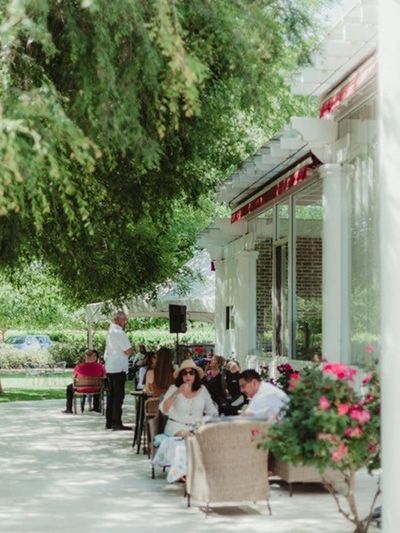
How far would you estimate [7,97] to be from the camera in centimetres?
652

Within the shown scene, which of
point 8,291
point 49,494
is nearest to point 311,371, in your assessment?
point 49,494

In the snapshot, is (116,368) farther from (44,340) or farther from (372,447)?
(44,340)

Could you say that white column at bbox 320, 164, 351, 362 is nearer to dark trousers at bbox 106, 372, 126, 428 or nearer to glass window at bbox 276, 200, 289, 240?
glass window at bbox 276, 200, 289, 240

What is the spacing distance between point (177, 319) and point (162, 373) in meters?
9.56

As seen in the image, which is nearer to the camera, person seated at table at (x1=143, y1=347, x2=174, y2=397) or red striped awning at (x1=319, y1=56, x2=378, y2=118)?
red striped awning at (x1=319, y1=56, x2=378, y2=118)

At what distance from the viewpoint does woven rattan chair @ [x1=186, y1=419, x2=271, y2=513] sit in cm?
834

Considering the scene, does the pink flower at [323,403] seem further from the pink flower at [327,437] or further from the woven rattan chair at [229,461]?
the woven rattan chair at [229,461]

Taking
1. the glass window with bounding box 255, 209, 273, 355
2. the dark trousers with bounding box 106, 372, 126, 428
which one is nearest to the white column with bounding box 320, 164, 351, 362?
the dark trousers with bounding box 106, 372, 126, 428

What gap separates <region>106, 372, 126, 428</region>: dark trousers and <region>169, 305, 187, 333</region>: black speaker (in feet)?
16.0

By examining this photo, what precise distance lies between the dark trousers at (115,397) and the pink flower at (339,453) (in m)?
10.1

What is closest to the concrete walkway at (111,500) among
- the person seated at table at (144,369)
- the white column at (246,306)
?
the person seated at table at (144,369)

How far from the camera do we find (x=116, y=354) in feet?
55.4

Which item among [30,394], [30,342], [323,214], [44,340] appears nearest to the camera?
[323,214]

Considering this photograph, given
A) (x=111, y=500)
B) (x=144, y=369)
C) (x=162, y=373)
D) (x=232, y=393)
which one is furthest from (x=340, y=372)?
(x=144, y=369)
